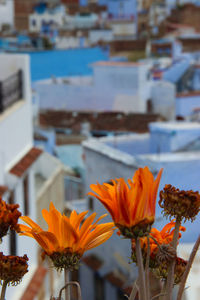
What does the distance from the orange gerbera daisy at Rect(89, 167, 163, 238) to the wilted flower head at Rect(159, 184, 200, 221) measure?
0.02 metres

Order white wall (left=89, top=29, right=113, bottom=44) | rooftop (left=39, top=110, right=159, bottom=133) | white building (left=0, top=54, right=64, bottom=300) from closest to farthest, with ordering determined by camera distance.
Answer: white building (left=0, top=54, right=64, bottom=300), rooftop (left=39, top=110, right=159, bottom=133), white wall (left=89, top=29, right=113, bottom=44)

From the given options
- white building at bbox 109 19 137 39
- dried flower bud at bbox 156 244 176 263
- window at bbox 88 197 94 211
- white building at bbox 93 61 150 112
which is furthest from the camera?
white building at bbox 109 19 137 39

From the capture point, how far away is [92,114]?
16641 millimetres

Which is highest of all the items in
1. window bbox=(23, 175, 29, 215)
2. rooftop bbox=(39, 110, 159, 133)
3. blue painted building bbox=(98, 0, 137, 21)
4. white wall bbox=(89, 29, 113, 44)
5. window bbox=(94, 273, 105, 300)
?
blue painted building bbox=(98, 0, 137, 21)

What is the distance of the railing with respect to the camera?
6.22 m

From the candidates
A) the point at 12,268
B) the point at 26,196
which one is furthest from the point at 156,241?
the point at 26,196

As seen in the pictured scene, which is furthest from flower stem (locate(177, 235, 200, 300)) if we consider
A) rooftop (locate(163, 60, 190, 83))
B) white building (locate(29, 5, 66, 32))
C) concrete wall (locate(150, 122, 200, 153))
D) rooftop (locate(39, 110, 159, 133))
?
white building (locate(29, 5, 66, 32))

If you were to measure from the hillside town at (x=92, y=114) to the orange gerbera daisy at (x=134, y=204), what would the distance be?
14 centimetres

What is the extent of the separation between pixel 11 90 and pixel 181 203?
604 centimetres

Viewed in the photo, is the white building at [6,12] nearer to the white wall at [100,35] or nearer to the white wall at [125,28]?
the white wall at [100,35]

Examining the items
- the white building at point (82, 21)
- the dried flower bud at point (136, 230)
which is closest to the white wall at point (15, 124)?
the dried flower bud at point (136, 230)

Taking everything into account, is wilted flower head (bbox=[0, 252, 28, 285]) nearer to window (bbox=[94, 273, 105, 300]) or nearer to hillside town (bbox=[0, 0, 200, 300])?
hillside town (bbox=[0, 0, 200, 300])

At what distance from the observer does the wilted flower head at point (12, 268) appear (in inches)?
29.5

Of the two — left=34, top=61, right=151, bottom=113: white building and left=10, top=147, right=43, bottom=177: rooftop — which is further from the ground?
left=34, top=61, right=151, bottom=113: white building
